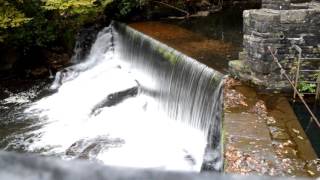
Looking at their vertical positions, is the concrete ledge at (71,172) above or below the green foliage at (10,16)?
above

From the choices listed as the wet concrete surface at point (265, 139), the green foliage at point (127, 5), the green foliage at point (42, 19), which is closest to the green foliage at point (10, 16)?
the green foliage at point (42, 19)

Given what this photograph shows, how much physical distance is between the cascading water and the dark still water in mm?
622

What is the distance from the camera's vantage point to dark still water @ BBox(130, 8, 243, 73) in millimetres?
11914

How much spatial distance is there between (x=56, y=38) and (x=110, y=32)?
95.4 inches


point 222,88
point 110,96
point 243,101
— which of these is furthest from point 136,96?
point 243,101

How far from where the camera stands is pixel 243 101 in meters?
8.44

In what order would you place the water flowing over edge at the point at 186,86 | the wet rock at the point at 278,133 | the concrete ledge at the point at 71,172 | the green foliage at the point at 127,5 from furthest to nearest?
the green foliage at the point at 127,5 < the water flowing over edge at the point at 186,86 < the wet rock at the point at 278,133 < the concrete ledge at the point at 71,172

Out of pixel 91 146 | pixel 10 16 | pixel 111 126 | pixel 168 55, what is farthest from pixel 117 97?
pixel 10 16

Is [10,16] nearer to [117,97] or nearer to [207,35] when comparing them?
[117,97]

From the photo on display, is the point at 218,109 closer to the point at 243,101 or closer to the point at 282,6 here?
the point at 243,101

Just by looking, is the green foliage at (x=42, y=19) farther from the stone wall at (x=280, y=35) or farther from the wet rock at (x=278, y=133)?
the wet rock at (x=278, y=133)

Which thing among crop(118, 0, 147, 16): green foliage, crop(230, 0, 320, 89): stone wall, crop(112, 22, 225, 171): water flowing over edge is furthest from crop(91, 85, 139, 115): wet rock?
crop(118, 0, 147, 16): green foliage

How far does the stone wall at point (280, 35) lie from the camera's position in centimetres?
913

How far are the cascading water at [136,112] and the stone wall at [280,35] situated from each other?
112cm
